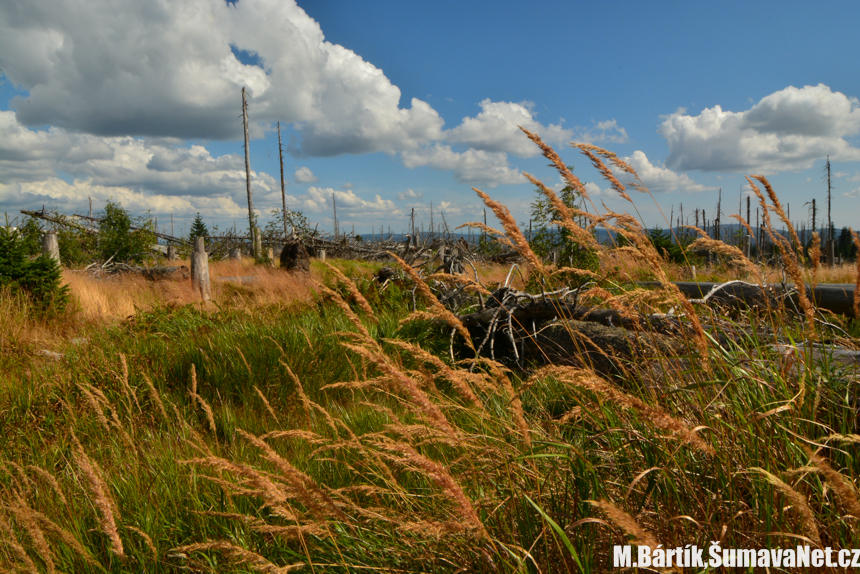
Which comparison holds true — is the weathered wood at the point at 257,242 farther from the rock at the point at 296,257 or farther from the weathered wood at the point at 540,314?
the weathered wood at the point at 540,314

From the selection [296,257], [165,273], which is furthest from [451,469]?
[165,273]

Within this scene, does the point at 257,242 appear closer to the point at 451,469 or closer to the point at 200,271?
the point at 200,271

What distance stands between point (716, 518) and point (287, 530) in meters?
1.37

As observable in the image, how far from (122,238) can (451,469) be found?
67.6ft

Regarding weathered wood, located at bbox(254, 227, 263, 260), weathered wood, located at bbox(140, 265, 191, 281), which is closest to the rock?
weathered wood, located at bbox(140, 265, 191, 281)

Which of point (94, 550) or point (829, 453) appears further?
point (94, 550)

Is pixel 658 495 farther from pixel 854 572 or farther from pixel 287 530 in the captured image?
pixel 287 530

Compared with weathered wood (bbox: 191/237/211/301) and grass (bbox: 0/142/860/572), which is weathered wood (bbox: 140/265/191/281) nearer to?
weathered wood (bbox: 191/237/211/301)

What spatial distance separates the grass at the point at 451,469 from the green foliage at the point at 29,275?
4.70 m

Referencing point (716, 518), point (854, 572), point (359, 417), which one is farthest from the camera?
point (359, 417)

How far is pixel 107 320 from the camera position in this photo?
22.7 ft

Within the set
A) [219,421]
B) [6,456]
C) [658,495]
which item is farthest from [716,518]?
[6,456]

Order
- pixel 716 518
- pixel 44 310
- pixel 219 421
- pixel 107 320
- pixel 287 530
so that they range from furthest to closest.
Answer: pixel 44 310, pixel 107 320, pixel 219 421, pixel 716 518, pixel 287 530

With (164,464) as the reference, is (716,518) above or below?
above
